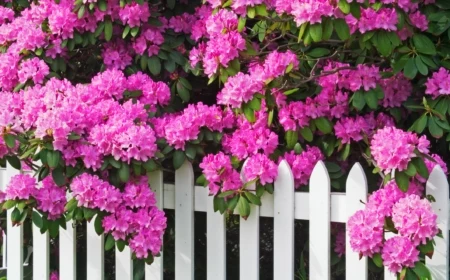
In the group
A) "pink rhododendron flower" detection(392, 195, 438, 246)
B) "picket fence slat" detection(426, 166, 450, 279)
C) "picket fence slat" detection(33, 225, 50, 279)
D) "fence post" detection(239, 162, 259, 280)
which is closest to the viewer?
"pink rhododendron flower" detection(392, 195, 438, 246)

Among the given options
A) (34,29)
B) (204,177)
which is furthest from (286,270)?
(34,29)

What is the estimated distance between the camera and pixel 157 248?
106 inches

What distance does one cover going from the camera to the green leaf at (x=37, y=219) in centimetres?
276

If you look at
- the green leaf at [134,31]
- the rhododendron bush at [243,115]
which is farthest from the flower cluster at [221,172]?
the green leaf at [134,31]

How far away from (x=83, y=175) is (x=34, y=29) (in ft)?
2.68

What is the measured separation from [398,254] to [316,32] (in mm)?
758

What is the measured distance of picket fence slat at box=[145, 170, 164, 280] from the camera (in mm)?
2904

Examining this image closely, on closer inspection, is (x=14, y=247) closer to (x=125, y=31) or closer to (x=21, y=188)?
(x=21, y=188)

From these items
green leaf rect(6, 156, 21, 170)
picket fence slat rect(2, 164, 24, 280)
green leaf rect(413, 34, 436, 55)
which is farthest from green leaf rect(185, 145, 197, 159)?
picket fence slat rect(2, 164, 24, 280)

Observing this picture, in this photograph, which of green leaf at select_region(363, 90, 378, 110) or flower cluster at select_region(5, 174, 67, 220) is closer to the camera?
green leaf at select_region(363, 90, 378, 110)

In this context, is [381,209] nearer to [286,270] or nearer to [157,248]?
[286,270]

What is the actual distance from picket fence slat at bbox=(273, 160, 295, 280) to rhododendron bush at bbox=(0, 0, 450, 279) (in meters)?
0.05

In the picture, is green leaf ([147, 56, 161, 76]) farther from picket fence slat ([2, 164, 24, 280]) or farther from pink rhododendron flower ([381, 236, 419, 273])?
pink rhododendron flower ([381, 236, 419, 273])

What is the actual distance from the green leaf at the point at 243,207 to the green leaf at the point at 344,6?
775 mm
